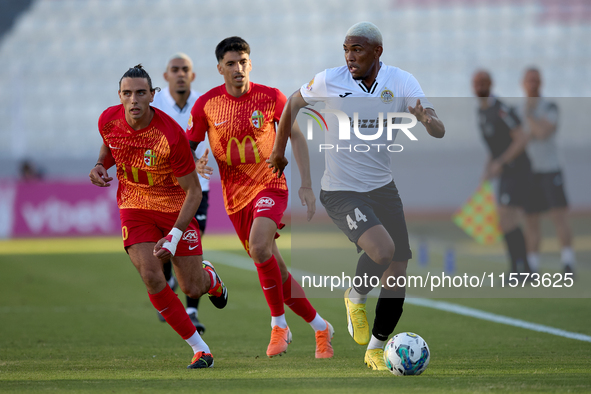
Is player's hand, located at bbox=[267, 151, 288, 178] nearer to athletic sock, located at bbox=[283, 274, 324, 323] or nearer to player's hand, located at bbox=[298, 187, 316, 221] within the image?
player's hand, located at bbox=[298, 187, 316, 221]

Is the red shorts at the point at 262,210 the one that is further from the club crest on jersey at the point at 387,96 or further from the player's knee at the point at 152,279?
the club crest on jersey at the point at 387,96

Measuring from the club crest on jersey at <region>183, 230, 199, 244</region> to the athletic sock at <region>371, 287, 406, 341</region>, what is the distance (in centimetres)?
145

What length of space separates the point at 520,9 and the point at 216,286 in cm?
2220

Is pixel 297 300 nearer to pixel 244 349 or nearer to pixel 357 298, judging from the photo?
pixel 244 349

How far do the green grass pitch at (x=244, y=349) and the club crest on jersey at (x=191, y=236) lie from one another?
0.86m

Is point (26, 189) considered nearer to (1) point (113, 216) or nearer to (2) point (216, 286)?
(1) point (113, 216)

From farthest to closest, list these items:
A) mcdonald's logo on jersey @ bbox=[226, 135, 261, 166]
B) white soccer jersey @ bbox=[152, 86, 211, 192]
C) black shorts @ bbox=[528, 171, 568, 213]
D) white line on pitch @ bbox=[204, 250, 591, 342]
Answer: black shorts @ bbox=[528, 171, 568, 213], white soccer jersey @ bbox=[152, 86, 211, 192], white line on pitch @ bbox=[204, 250, 591, 342], mcdonald's logo on jersey @ bbox=[226, 135, 261, 166]

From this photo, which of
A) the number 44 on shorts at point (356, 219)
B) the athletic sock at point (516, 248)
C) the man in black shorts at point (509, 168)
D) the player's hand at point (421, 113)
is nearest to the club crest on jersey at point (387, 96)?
the player's hand at point (421, 113)

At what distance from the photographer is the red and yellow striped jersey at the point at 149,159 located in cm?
552

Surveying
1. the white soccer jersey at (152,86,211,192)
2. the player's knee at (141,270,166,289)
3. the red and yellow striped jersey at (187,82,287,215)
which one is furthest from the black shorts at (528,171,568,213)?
the player's knee at (141,270,166,289)

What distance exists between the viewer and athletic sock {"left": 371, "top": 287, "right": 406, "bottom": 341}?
5.28m

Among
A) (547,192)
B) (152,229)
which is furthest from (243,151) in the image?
(547,192)

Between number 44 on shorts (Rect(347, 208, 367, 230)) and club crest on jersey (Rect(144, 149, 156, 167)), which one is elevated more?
club crest on jersey (Rect(144, 149, 156, 167))

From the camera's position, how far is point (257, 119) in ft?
20.2
